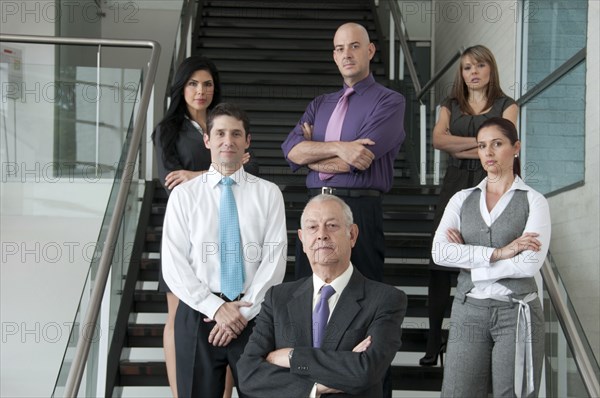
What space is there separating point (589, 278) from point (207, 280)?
2.73 m

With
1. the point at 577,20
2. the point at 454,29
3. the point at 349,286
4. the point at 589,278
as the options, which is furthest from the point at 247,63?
the point at 349,286

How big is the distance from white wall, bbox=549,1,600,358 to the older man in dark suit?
2.56 metres

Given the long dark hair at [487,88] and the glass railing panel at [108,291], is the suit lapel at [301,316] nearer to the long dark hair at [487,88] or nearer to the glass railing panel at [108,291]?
the glass railing panel at [108,291]

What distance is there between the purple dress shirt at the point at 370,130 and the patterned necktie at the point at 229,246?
57 cm

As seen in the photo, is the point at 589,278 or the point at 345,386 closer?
the point at 345,386

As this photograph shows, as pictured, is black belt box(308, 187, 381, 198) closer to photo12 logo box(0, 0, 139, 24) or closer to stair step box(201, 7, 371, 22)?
stair step box(201, 7, 371, 22)

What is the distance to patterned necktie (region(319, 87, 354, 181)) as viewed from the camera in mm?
4051

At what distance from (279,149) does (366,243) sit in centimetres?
376

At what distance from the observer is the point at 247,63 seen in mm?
8711

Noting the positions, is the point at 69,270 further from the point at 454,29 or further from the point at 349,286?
the point at 454,29

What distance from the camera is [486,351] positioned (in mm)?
3426

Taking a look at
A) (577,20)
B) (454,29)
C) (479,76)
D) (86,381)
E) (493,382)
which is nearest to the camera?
(493,382)

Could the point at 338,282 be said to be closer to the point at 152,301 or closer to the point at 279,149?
the point at 152,301

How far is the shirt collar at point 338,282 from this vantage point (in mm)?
3029
